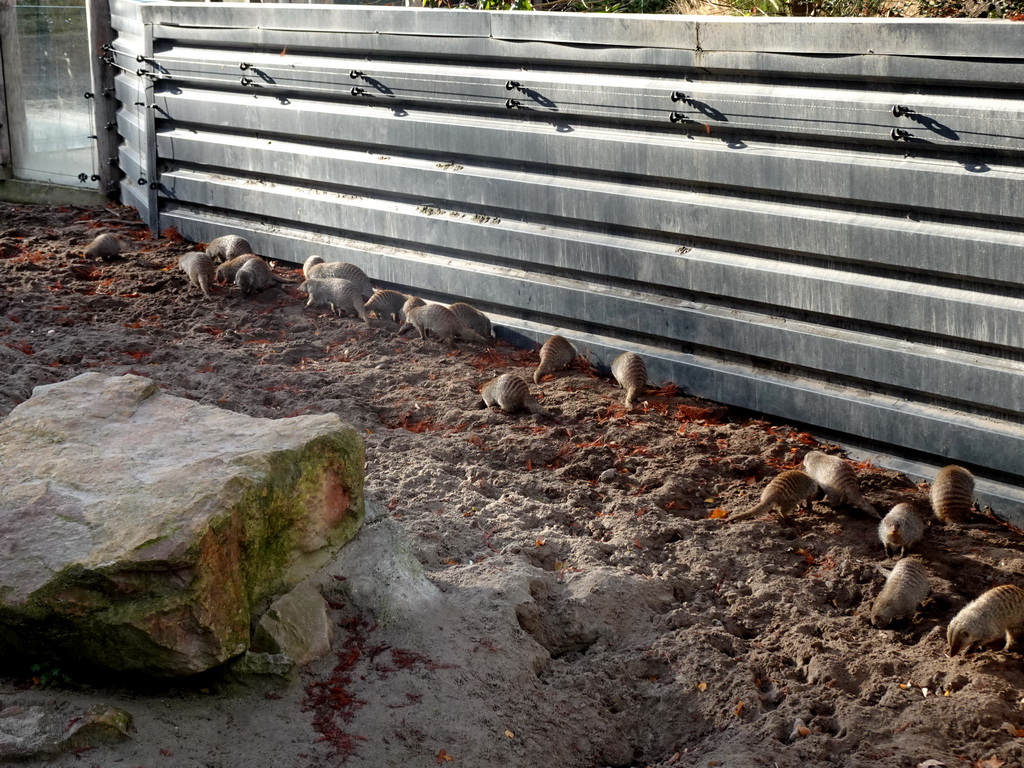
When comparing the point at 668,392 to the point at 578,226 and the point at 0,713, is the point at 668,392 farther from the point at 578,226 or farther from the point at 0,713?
the point at 0,713

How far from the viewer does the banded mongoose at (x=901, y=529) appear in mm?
4219

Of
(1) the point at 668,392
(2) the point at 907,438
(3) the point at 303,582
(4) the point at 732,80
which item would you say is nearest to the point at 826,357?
(2) the point at 907,438

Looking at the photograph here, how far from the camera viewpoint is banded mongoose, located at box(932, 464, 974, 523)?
448 centimetres

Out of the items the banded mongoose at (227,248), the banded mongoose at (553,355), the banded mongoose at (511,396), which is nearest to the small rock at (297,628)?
the banded mongoose at (511,396)

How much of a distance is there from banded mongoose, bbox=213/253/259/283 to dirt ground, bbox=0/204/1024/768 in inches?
55.3

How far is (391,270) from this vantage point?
729 centimetres

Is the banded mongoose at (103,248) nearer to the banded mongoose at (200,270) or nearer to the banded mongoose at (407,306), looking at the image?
the banded mongoose at (200,270)

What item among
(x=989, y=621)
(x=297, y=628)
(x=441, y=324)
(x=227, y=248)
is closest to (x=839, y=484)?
(x=989, y=621)

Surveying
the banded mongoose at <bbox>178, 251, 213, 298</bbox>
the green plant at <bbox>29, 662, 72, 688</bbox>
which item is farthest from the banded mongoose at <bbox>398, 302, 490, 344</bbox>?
the green plant at <bbox>29, 662, 72, 688</bbox>

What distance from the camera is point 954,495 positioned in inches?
176

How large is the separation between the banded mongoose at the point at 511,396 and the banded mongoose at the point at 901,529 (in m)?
1.99

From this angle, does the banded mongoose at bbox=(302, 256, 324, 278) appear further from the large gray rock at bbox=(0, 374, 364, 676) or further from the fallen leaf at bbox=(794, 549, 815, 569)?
the fallen leaf at bbox=(794, 549, 815, 569)

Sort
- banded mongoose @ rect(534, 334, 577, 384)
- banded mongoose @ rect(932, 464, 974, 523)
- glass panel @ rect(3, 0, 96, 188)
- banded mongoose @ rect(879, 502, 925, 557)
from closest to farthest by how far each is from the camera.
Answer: banded mongoose @ rect(879, 502, 925, 557) → banded mongoose @ rect(932, 464, 974, 523) → banded mongoose @ rect(534, 334, 577, 384) → glass panel @ rect(3, 0, 96, 188)

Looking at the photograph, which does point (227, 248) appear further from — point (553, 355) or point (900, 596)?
point (900, 596)
